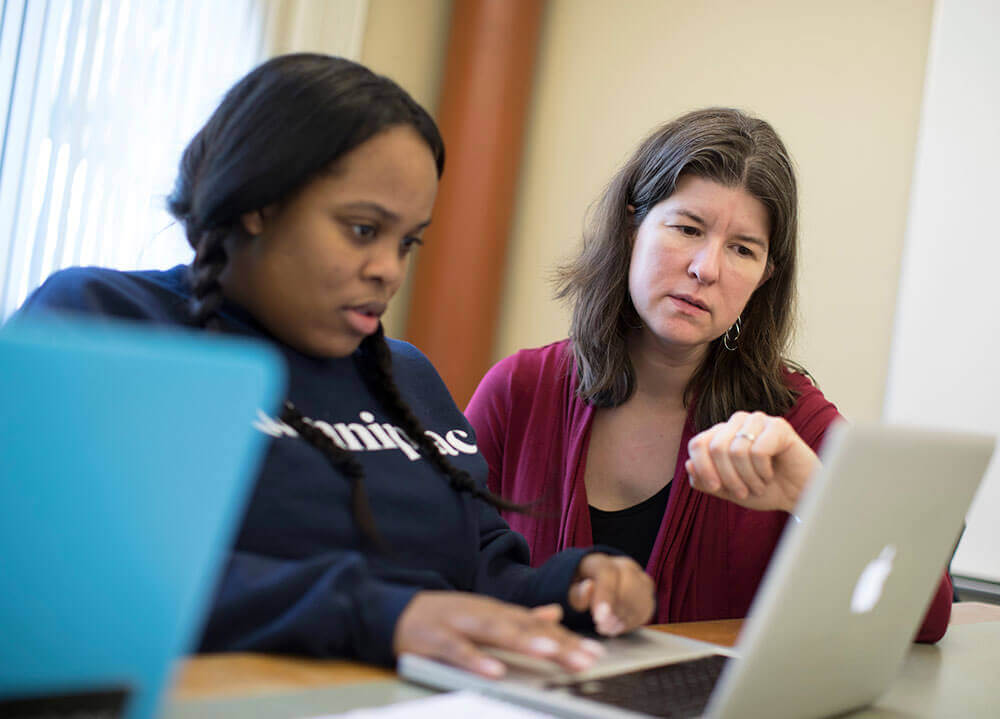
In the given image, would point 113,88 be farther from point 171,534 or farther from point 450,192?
point 171,534

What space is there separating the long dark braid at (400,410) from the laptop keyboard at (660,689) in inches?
9.7

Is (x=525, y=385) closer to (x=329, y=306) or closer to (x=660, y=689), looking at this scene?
(x=329, y=306)

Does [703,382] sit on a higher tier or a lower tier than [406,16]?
lower

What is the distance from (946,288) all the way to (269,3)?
205 centimetres

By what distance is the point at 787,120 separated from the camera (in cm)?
294

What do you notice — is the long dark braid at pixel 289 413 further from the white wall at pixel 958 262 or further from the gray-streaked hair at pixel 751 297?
the white wall at pixel 958 262

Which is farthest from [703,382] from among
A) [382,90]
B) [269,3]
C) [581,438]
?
[269,3]

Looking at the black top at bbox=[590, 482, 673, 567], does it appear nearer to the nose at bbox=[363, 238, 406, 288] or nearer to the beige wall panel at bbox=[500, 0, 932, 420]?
the nose at bbox=[363, 238, 406, 288]

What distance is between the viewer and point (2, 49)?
7.24 ft

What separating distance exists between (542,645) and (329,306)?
420mm

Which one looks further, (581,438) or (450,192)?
(450,192)

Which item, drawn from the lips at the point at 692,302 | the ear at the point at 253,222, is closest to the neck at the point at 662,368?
the lips at the point at 692,302

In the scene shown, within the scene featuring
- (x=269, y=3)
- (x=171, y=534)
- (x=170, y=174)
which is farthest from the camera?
(x=269, y=3)

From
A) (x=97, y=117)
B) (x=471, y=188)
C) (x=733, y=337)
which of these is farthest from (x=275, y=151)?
(x=471, y=188)
